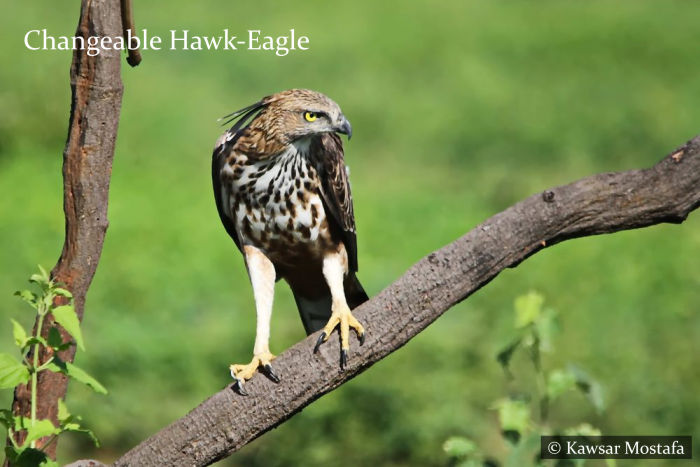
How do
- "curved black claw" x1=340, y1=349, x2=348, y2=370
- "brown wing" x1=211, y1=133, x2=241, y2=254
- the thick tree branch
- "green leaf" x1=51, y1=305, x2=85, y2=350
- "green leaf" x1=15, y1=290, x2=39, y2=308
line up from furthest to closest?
"brown wing" x1=211, y1=133, x2=241, y2=254 → "curved black claw" x1=340, y1=349, x2=348, y2=370 → the thick tree branch → "green leaf" x1=15, y1=290, x2=39, y2=308 → "green leaf" x1=51, y1=305, x2=85, y2=350

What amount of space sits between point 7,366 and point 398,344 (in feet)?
4.02

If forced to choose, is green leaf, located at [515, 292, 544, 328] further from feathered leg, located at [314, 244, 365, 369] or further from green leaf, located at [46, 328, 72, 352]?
green leaf, located at [46, 328, 72, 352]

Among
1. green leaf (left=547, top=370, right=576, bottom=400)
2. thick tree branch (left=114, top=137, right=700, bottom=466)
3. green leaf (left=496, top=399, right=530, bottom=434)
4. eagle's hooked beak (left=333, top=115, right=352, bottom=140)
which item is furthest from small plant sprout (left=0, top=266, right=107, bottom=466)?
green leaf (left=547, top=370, right=576, bottom=400)

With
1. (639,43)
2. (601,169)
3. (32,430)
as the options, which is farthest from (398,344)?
(639,43)

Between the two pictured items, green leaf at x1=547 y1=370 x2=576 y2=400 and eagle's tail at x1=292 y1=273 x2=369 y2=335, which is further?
eagle's tail at x1=292 y1=273 x2=369 y2=335

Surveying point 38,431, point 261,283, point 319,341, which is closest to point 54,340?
point 38,431

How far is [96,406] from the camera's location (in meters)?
6.43

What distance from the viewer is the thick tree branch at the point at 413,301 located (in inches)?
136

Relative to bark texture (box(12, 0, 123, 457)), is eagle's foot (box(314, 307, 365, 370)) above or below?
below

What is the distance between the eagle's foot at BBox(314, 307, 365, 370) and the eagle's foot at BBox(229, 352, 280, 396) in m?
0.17

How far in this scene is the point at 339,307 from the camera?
154 inches

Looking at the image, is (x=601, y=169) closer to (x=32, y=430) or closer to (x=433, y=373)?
(x=433, y=373)

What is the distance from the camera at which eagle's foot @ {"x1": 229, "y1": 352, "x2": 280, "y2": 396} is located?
369cm

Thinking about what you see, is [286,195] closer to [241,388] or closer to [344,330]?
[344,330]
